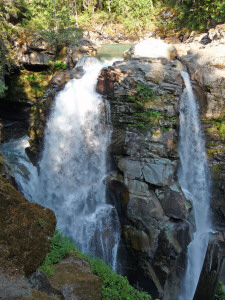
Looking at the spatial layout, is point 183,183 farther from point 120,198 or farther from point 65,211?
point 65,211

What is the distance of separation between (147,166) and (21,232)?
7.48 metres

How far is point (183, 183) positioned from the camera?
1170cm

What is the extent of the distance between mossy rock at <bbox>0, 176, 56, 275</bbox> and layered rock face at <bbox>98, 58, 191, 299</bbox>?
6493 mm

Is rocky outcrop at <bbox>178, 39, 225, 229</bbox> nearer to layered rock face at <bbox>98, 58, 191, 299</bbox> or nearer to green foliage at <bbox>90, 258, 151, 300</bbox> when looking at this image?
layered rock face at <bbox>98, 58, 191, 299</bbox>

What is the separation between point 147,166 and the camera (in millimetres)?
10117

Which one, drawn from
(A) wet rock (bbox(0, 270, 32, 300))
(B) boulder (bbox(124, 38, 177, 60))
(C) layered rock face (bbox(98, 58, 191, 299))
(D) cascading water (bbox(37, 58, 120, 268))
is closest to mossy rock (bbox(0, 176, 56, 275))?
(A) wet rock (bbox(0, 270, 32, 300))

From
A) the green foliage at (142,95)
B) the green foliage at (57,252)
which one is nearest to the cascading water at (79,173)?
the green foliage at (142,95)

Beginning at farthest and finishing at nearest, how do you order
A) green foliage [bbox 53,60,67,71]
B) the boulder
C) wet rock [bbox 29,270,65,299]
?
green foliage [bbox 53,60,67,71], the boulder, wet rock [bbox 29,270,65,299]

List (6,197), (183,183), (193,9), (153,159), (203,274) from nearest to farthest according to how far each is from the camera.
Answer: (6,197), (203,274), (153,159), (183,183), (193,9)

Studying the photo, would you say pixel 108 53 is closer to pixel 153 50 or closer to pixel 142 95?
pixel 153 50

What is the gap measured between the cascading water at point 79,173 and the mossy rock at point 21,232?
6.97 meters

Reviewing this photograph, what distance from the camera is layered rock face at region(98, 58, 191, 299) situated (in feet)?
30.0

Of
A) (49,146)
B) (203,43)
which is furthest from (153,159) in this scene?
(203,43)

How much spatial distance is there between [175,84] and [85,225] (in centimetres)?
893
